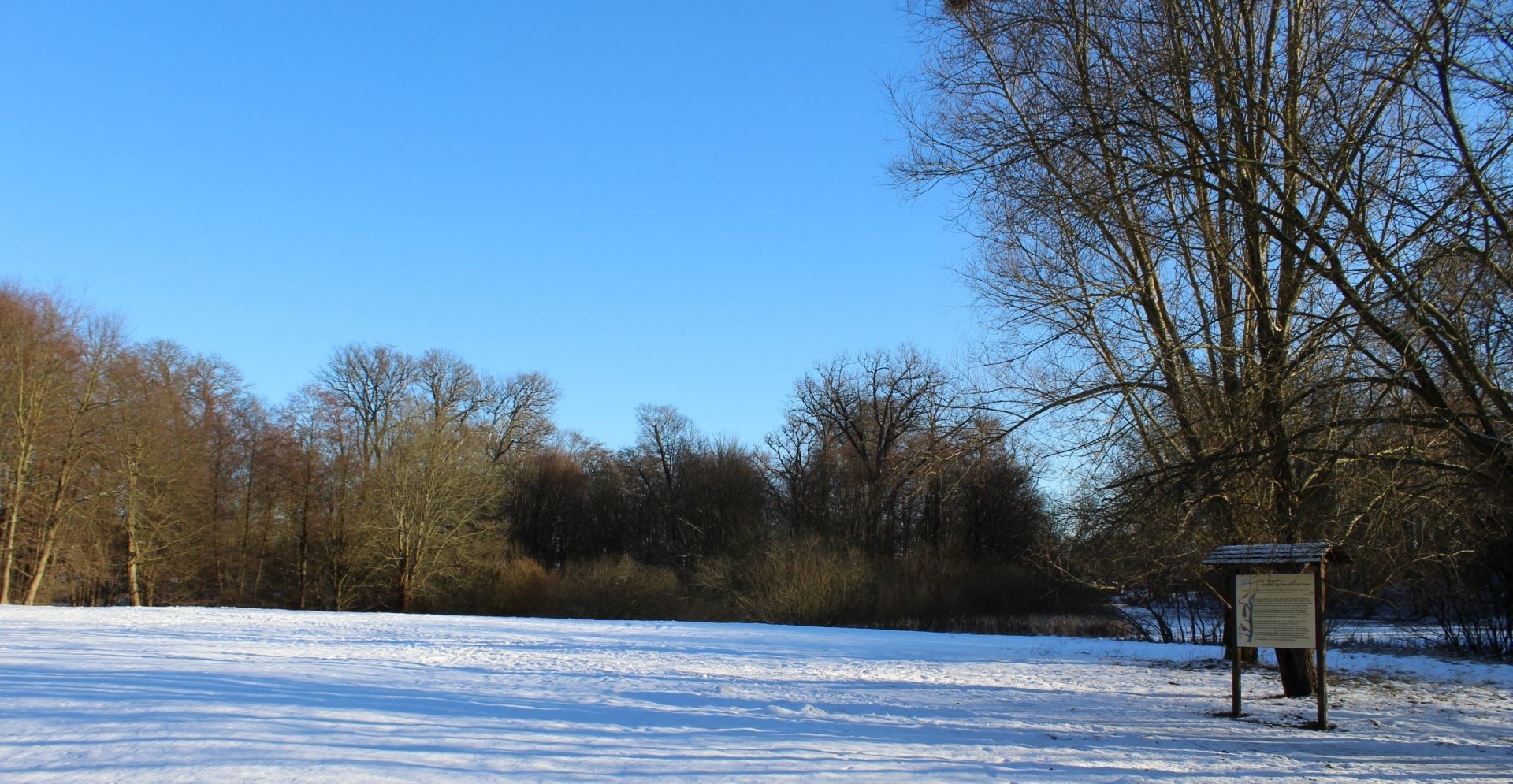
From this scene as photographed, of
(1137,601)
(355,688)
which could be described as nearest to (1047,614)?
(1137,601)

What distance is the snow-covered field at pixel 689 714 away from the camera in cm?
848

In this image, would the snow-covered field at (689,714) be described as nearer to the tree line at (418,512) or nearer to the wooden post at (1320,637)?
the wooden post at (1320,637)

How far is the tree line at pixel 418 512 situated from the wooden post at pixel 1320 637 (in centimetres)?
1403

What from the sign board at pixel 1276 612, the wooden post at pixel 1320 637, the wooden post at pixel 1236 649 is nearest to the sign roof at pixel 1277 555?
the wooden post at pixel 1320 637

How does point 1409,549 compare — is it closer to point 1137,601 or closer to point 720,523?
point 1137,601

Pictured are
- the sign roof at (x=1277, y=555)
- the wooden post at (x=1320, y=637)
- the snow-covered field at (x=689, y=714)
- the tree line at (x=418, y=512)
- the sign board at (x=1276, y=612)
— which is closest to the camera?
the snow-covered field at (x=689, y=714)

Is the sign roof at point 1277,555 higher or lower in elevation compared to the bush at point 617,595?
higher

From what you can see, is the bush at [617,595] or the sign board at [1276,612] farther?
the bush at [617,595]

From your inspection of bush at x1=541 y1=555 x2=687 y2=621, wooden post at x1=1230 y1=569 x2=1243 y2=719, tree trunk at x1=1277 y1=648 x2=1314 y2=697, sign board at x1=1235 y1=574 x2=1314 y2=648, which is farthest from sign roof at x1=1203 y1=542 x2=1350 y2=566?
bush at x1=541 y1=555 x2=687 y2=621

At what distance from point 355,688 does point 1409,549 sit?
43.4 ft

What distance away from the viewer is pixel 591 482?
202ft

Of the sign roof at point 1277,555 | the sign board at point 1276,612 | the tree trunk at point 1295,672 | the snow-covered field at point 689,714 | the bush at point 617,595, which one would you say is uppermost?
the sign roof at point 1277,555

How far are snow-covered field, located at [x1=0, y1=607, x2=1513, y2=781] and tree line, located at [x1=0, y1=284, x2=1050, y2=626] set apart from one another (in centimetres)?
1156

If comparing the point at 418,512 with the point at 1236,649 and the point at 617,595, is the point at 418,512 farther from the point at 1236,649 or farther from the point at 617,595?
the point at 1236,649
